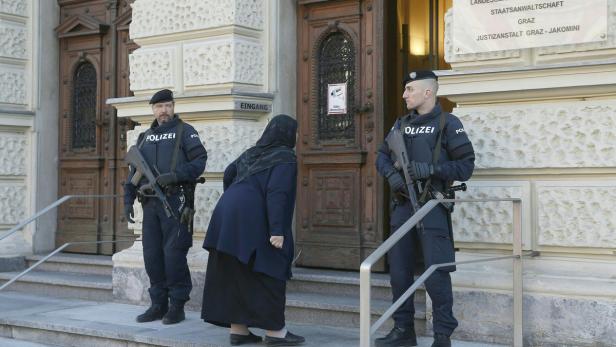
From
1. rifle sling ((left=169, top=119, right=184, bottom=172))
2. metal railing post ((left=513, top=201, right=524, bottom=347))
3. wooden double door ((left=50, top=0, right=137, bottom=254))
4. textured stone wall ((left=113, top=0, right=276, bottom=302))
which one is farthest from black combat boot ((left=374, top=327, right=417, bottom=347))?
wooden double door ((left=50, top=0, right=137, bottom=254))

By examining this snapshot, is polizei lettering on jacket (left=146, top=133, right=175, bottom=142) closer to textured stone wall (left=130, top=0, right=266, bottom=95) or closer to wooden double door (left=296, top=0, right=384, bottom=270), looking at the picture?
textured stone wall (left=130, top=0, right=266, bottom=95)

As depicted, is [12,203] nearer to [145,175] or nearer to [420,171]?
[145,175]

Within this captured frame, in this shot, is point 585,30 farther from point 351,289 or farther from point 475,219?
point 351,289

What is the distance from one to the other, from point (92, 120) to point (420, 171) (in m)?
5.46

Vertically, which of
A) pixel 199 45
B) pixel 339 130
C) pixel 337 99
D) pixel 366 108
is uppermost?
pixel 199 45

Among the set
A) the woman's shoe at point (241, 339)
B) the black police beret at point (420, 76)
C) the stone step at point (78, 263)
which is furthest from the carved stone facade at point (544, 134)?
the stone step at point (78, 263)

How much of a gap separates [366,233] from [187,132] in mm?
1868

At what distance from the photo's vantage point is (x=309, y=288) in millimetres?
8188

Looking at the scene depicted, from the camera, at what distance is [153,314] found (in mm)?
7797

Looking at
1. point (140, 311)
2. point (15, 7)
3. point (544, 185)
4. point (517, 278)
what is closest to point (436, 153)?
point (544, 185)

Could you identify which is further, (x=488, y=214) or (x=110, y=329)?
(x=110, y=329)

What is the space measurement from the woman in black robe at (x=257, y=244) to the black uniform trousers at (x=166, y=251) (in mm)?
896

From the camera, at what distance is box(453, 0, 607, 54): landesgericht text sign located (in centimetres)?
638

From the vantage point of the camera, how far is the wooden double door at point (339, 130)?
27.7 ft
